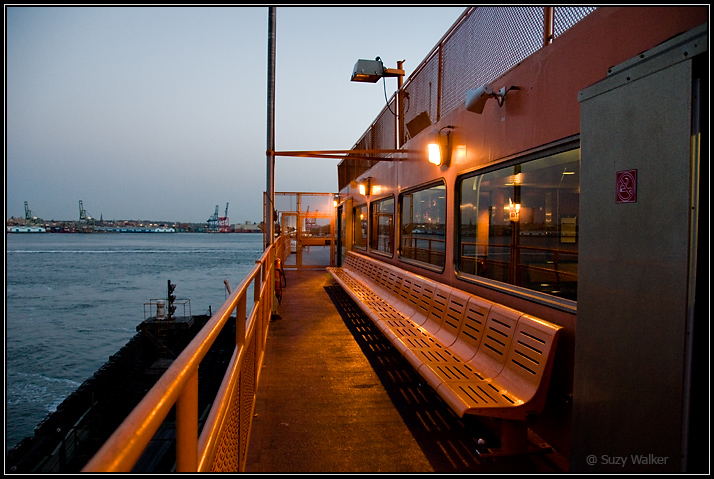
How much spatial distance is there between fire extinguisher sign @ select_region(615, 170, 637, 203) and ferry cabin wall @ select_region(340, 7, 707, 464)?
742mm

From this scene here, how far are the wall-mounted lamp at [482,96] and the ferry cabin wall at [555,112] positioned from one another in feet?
0.19

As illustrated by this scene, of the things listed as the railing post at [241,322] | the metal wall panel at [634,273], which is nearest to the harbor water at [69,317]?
the railing post at [241,322]

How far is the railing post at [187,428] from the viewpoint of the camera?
1106 millimetres

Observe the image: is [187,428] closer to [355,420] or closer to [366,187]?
[355,420]

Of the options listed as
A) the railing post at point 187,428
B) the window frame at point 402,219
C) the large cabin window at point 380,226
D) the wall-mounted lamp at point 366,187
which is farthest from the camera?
the wall-mounted lamp at point 366,187

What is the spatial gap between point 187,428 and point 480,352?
275 centimetres

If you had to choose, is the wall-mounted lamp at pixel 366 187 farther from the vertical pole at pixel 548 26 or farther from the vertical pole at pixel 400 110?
the vertical pole at pixel 548 26

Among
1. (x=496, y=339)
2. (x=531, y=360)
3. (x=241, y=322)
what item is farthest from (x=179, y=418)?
(x=496, y=339)

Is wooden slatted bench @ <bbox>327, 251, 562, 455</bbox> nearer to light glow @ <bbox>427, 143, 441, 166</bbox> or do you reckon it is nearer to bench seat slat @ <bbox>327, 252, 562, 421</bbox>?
bench seat slat @ <bbox>327, 252, 562, 421</bbox>

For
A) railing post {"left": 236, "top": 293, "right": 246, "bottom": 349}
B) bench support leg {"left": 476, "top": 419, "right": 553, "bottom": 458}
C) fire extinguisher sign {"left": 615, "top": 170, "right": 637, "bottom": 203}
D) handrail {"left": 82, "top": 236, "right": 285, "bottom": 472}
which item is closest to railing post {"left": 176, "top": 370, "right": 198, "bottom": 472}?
handrail {"left": 82, "top": 236, "right": 285, "bottom": 472}

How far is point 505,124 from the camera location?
141 inches

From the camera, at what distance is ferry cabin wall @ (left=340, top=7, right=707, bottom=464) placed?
2.21 meters

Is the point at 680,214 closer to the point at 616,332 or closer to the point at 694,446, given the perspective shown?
the point at 616,332

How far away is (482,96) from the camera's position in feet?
12.3
